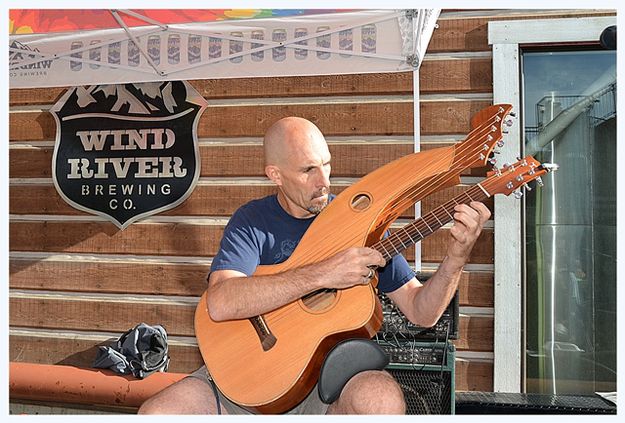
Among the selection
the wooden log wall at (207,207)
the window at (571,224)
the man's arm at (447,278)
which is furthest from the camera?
the wooden log wall at (207,207)

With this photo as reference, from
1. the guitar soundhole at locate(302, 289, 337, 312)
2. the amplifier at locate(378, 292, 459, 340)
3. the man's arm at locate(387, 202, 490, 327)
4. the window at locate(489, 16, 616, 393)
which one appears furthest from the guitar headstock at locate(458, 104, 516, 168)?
the window at locate(489, 16, 616, 393)

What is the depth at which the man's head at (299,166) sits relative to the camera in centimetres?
204

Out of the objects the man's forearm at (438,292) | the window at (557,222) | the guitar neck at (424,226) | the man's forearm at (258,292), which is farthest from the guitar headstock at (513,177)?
the window at (557,222)

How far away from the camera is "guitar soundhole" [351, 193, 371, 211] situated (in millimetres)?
1977

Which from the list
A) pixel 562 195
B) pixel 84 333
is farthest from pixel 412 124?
pixel 84 333

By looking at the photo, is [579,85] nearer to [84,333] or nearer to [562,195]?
[562,195]

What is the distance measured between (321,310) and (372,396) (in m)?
0.34

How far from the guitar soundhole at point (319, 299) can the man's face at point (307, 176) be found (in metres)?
0.26

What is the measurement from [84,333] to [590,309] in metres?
2.78

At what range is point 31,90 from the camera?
3.98 metres

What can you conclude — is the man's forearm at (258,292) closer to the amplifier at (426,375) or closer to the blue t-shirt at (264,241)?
the blue t-shirt at (264,241)

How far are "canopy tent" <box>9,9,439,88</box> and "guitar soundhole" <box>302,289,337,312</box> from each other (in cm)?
123

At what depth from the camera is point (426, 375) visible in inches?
102

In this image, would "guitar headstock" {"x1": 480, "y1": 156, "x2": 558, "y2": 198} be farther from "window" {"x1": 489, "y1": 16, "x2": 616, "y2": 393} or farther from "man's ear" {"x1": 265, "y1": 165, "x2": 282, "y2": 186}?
"window" {"x1": 489, "y1": 16, "x2": 616, "y2": 393}
